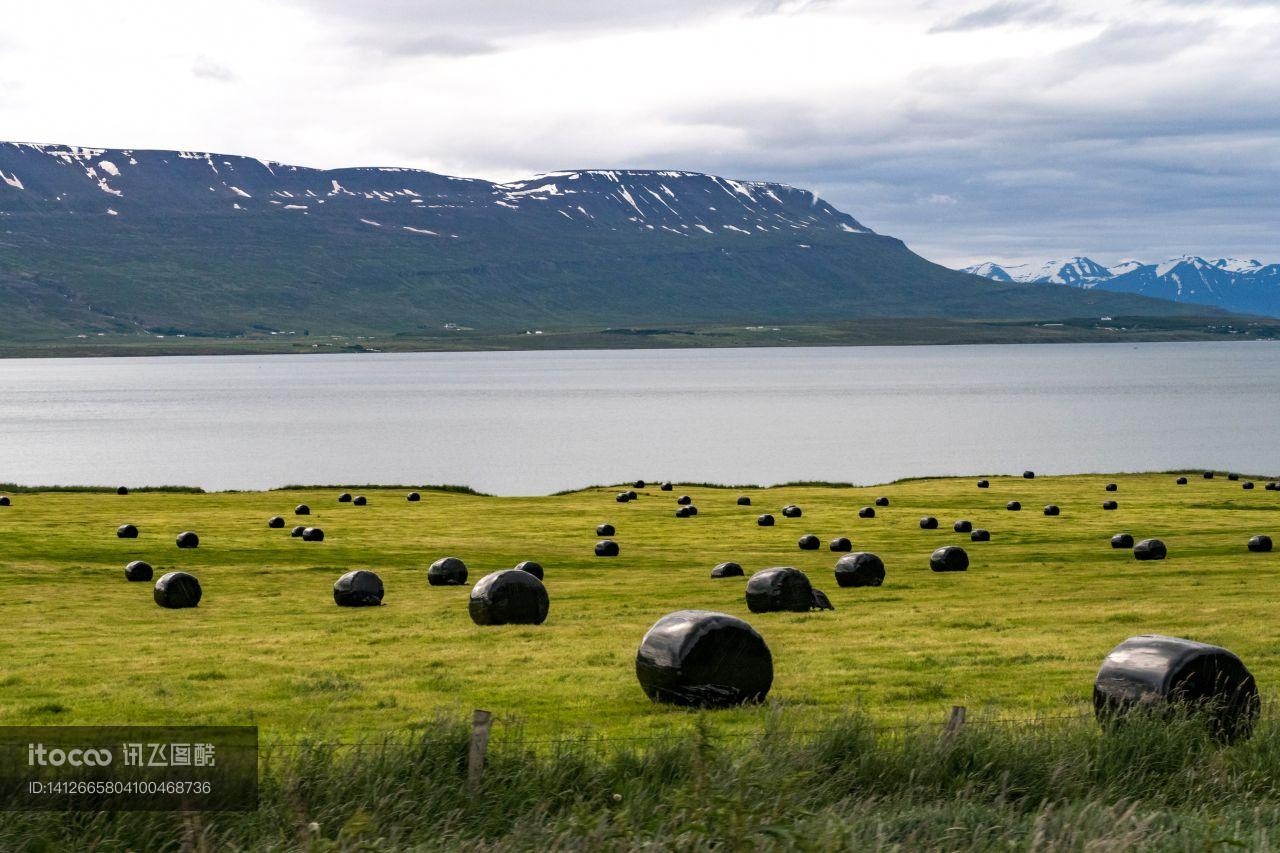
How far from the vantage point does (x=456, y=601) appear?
40406 millimetres

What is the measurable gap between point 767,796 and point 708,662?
359 inches

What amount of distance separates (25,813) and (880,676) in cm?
1721

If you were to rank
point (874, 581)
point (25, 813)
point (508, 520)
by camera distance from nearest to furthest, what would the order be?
point (25, 813), point (874, 581), point (508, 520)

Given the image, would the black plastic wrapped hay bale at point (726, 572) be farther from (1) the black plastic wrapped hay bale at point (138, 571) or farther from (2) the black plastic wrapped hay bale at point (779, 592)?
(1) the black plastic wrapped hay bale at point (138, 571)

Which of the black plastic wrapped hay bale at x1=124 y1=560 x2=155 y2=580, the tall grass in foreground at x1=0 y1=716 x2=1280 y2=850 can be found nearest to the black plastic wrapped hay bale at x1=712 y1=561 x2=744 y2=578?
the black plastic wrapped hay bale at x1=124 y1=560 x2=155 y2=580

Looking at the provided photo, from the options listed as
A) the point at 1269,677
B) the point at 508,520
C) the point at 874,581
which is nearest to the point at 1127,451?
the point at 508,520

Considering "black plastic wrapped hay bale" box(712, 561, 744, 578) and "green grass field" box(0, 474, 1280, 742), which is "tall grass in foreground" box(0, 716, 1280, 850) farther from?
"black plastic wrapped hay bale" box(712, 561, 744, 578)

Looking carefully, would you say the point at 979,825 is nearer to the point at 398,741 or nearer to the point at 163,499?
the point at 398,741

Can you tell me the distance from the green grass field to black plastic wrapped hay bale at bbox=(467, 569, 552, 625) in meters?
0.47

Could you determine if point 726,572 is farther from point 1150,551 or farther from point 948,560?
point 1150,551

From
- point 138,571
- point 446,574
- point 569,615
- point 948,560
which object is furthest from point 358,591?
point 948,560

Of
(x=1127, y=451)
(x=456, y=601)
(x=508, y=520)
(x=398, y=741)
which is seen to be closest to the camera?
(x=398, y=741)

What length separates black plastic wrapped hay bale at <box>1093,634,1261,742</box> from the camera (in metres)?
19.1

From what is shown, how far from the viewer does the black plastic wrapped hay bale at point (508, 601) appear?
3494cm
